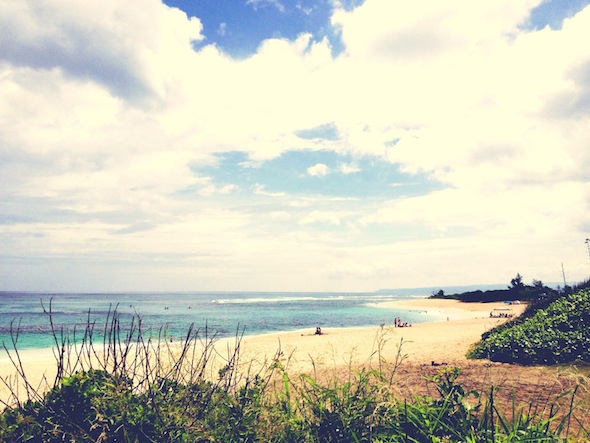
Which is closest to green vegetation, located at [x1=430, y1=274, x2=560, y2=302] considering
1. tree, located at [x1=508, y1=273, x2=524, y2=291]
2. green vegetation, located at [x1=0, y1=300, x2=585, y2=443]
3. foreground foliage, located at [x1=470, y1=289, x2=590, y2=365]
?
tree, located at [x1=508, y1=273, x2=524, y2=291]

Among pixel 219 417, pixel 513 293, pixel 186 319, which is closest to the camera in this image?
pixel 219 417

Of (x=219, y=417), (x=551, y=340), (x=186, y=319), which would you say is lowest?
(x=186, y=319)

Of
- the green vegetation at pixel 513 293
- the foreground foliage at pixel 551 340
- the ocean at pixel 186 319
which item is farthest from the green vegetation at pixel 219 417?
the green vegetation at pixel 513 293

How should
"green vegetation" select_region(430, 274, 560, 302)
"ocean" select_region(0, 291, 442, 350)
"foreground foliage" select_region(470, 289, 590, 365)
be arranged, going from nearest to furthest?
"foreground foliage" select_region(470, 289, 590, 365)
"ocean" select_region(0, 291, 442, 350)
"green vegetation" select_region(430, 274, 560, 302)

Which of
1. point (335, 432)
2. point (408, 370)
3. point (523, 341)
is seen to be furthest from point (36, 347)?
point (335, 432)

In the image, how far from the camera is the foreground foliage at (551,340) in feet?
38.0

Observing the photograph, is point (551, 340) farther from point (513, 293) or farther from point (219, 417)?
point (513, 293)

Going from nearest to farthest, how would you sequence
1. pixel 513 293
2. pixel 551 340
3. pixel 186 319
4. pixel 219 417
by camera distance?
pixel 219 417, pixel 551 340, pixel 186 319, pixel 513 293

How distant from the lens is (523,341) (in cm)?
1243

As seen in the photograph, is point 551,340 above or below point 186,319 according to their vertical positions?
above

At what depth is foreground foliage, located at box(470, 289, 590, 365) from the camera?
38.0ft

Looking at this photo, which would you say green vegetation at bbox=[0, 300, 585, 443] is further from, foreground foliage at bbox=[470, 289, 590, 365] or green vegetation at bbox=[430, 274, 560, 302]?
green vegetation at bbox=[430, 274, 560, 302]

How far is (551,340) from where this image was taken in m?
12.1

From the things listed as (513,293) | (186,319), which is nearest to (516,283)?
(513,293)
